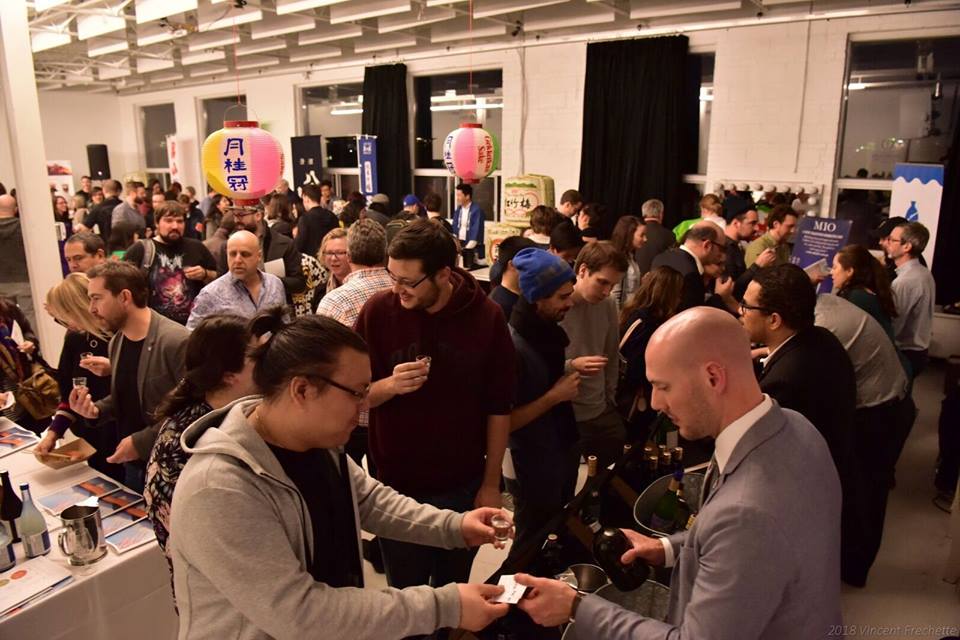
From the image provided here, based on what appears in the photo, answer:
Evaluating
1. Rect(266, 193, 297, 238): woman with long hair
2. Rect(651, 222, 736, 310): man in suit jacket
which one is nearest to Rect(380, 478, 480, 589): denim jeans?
Rect(651, 222, 736, 310): man in suit jacket

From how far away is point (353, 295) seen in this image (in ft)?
9.82

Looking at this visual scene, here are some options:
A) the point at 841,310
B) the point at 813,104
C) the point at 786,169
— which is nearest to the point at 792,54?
the point at 813,104

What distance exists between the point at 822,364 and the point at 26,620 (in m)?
2.59

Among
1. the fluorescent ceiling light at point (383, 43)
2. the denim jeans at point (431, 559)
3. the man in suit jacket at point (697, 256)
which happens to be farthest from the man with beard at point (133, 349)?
the fluorescent ceiling light at point (383, 43)

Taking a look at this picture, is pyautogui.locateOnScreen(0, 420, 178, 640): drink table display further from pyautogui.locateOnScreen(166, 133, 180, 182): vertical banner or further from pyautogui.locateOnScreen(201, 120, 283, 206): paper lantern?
pyautogui.locateOnScreen(166, 133, 180, 182): vertical banner

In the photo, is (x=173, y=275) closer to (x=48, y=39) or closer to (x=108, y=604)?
(x=108, y=604)

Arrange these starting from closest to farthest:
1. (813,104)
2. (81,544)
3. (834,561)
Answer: (834,561) < (81,544) < (813,104)

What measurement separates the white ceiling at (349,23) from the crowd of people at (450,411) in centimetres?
336

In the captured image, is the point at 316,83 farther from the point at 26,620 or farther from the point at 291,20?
the point at 26,620

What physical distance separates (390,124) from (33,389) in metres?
7.93

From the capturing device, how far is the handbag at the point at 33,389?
304 cm

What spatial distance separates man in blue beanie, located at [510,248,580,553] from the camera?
7.68ft

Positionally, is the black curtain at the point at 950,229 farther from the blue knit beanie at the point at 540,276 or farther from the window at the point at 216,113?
the window at the point at 216,113

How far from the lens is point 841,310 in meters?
3.16
